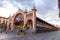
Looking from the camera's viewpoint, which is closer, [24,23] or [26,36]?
[26,36]

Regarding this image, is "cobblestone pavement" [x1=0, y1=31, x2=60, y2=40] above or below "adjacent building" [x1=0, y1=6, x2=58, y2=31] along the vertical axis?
below

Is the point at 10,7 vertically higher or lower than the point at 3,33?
higher

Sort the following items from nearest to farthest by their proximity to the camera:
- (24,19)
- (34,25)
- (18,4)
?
(18,4) < (34,25) < (24,19)

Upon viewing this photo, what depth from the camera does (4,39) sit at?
15.3 feet

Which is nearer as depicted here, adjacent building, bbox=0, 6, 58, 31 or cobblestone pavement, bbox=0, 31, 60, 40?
cobblestone pavement, bbox=0, 31, 60, 40

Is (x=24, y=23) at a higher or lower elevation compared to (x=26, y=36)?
higher

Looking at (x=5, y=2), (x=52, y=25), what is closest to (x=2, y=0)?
(x=5, y=2)

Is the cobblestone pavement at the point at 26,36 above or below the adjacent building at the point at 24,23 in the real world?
below

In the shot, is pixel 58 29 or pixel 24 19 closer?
pixel 58 29

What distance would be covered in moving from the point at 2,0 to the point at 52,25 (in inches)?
65.6

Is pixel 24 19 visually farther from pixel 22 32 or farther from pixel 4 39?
pixel 4 39

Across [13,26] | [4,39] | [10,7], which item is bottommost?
[4,39]

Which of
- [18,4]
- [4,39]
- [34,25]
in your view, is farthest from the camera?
[34,25]

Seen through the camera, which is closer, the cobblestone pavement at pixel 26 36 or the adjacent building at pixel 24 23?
the cobblestone pavement at pixel 26 36
